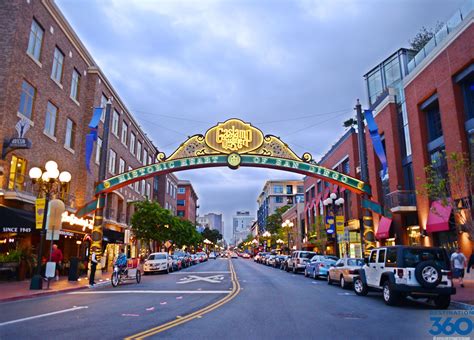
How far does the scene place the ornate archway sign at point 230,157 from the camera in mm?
22203

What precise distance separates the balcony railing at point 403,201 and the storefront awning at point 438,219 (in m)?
2.50

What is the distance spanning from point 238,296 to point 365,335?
23.2ft

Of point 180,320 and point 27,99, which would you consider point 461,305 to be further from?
point 27,99

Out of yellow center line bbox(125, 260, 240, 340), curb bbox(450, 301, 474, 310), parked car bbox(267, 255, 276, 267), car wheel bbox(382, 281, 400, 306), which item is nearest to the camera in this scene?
yellow center line bbox(125, 260, 240, 340)

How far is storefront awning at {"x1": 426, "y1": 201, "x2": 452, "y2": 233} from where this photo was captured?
70.8 feet

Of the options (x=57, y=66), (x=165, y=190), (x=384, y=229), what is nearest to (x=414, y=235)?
(x=384, y=229)

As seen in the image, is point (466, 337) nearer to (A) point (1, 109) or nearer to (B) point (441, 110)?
(B) point (441, 110)

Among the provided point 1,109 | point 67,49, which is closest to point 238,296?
point 1,109

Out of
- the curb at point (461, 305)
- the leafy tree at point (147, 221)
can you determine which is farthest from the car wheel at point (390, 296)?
the leafy tree at point (147, 221)

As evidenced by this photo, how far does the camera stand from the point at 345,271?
18375mm

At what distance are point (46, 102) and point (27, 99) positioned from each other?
198cm

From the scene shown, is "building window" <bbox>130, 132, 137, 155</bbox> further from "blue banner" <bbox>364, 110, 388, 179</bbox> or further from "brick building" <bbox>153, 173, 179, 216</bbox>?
"blue banner" <bbox>364, 110, 388, 179</bbox>

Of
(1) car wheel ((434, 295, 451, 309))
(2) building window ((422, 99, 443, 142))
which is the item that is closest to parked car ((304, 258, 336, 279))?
(2) building window ((422, 99, 443, 142))

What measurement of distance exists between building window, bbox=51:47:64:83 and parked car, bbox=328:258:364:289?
69.3ft
